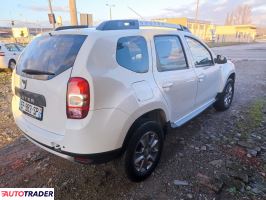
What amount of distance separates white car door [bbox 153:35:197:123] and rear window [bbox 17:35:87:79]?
1027mm

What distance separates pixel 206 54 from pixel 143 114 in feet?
7.58

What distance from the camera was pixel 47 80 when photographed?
2439 millimetres

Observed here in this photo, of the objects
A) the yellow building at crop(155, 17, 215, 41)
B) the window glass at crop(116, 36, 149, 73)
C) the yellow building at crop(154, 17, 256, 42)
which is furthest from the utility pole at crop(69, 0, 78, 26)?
the yellow building at crop(155, 17, 215, 41)

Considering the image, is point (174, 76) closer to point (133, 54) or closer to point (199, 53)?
point (133, 54)

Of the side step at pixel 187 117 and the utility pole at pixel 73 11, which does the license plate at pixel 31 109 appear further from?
the utility pole at pixel 73 11

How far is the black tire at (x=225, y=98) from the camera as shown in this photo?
5.22 meters

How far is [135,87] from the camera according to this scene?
2.59 metres

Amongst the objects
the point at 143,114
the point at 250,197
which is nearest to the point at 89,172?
the point at 143,114

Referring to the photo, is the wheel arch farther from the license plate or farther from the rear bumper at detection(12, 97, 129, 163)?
the license plate

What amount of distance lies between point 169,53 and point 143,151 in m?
1.39

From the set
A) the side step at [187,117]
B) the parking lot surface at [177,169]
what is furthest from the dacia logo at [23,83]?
the side step at [187,117]

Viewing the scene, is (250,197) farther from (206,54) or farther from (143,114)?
(206,54)

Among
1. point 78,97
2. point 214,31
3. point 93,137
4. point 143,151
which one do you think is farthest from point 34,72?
point 214,31

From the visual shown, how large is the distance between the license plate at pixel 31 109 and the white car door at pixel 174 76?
1.39m
